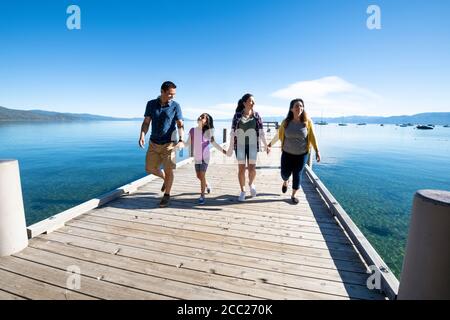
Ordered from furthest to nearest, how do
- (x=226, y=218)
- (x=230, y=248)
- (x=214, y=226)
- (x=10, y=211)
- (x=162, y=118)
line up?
(x=162, y=118) < (x=226, y=218) < (x=214, y=226) < (x=230, y=248) < (x=10, y=211)

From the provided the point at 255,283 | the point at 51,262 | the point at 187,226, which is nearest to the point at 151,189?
the point at 187,226

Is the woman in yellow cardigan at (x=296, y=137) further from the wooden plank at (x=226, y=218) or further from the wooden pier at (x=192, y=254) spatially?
the wooden plank at (x=226, y=218)

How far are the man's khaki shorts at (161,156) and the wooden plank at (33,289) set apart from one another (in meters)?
2.67

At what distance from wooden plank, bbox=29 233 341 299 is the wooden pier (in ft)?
0.04

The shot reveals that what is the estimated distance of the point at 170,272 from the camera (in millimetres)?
2611

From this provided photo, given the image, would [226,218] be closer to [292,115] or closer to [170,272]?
[170,272]

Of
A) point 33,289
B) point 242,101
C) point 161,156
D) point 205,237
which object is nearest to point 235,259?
point 205,237

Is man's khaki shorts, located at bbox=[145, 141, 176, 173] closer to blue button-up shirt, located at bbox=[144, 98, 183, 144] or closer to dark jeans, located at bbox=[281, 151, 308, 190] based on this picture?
blue button-up shirt, located at bbox=[144, 98, 183, 144]

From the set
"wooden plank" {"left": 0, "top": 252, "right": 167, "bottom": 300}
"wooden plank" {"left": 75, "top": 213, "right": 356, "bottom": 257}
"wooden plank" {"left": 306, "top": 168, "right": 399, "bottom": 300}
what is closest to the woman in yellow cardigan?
"wooden plank" {"left": 306, "top": 168, "right": 399, "bottom": 300}

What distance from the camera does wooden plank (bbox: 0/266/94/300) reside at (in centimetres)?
221

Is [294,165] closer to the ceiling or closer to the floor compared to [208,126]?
closer to the floor

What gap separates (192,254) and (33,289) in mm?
1715

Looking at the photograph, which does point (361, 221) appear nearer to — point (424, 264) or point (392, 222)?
point (392, 222)
